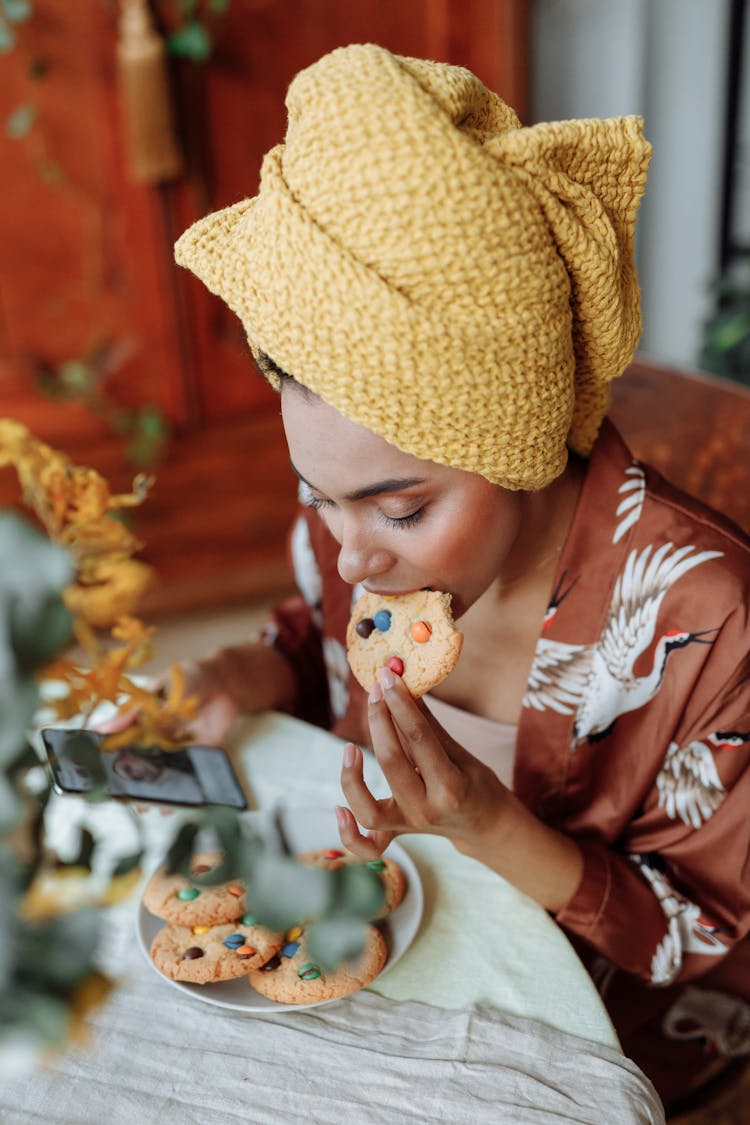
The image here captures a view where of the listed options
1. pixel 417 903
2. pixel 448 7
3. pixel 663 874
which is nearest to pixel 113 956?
pixel 417 903

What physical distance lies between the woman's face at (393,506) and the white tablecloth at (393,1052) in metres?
0.34

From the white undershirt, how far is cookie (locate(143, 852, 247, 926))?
1.22ft

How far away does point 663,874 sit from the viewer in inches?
43.7

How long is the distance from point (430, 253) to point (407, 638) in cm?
44

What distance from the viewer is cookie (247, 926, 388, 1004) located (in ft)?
2.86

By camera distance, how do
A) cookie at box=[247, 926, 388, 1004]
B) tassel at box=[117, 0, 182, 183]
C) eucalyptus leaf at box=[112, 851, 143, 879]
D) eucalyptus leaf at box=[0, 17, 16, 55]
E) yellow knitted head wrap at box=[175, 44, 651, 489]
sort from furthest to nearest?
tassel at box=[117, 0, 182, 183] < eucalyptus leaf at box=[0, 17, 16, 55] < cookie at box=[247, 926, 388, 1004] < yellow knitted head wrap at box=[175, 44, 651, 489] < eucalyptus leaf at box=[112, 851, 143, 879]

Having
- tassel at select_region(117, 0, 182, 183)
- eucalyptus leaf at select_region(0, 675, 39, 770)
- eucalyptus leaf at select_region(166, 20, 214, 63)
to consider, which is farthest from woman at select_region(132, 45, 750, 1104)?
eucalyptus leaf at select_region(166, 20, 214, 63)

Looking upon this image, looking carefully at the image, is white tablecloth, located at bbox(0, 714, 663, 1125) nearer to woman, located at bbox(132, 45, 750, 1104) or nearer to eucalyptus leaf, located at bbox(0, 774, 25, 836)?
woman, located at bbox(132, 45, 750, 1104)

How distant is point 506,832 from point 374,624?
11.0 inches

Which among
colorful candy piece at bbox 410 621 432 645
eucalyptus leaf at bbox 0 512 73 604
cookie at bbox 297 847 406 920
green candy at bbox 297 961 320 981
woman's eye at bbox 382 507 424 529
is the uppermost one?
eucalyptus leaf at bbox 0 512 73 604

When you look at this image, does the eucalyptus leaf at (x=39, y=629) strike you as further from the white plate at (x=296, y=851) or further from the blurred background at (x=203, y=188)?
the blurred background at (x=203, y=188)

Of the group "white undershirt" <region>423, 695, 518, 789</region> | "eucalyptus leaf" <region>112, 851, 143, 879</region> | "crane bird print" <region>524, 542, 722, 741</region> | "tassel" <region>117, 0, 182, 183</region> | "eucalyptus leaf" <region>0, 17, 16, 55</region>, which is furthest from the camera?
"tassel" <region>117, 0, 182, 183</region>

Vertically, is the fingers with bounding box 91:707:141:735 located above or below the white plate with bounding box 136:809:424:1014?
above

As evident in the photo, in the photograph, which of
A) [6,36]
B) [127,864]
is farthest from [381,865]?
[6,36]
